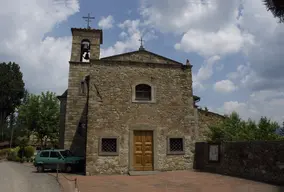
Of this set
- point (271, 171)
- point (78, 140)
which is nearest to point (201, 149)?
point (271, 171)

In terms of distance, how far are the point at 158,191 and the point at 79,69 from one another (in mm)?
12763

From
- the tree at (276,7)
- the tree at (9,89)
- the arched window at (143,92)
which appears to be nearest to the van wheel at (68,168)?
the arched window at (143,92)

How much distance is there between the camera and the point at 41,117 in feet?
84.8

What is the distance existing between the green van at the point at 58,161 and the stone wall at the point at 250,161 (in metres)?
6.85

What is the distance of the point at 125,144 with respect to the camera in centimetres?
1160

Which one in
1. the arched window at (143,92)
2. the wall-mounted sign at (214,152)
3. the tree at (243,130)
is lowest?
the wall-mounted sign at (214,152)

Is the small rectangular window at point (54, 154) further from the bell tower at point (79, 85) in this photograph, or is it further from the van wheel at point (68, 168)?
the bell tower at point (79, 85)

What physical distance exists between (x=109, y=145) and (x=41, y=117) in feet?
56.4

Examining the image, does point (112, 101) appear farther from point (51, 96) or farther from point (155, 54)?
point (51, 96)

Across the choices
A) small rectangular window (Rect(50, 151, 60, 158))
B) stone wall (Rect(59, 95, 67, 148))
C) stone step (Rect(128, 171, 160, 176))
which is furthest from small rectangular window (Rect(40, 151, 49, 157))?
stone step (Rect(128, 171, 160, 176))

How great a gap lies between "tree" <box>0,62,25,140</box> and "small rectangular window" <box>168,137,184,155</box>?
3249 centimetres

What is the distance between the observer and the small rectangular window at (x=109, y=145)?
37.5 feet

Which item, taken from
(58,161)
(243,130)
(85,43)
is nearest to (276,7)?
(243,130)

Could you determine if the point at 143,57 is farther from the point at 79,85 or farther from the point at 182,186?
the point at 182,186
